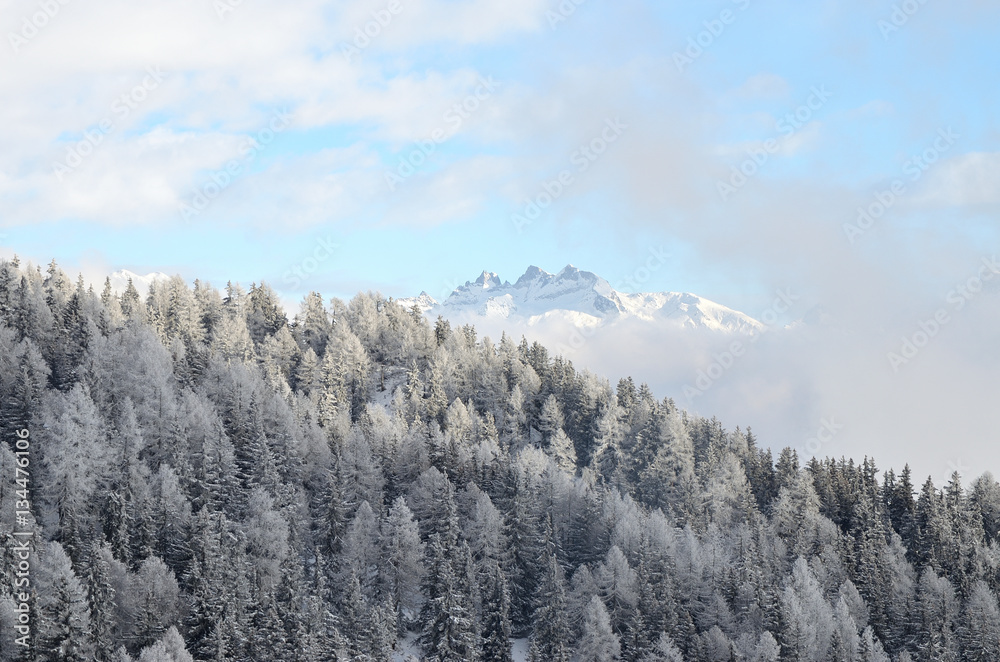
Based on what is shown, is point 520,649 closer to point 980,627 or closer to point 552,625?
point 552,625

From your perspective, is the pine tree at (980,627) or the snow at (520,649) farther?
the pine tree at (980,627)

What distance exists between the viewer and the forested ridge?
7369cm

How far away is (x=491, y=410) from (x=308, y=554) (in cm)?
6145

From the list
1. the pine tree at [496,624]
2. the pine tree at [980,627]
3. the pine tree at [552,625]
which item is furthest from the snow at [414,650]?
the pine tree at [980,627]

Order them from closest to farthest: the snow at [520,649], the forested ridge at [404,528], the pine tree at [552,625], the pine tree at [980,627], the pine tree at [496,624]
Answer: the forested ridge at [404,528]
the pine tree at [496,624]
the pine tree at [552,625]
the snow at [520,649]
the pine tree at [980,627]

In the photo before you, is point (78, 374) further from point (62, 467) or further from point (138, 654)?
point (138, 654)

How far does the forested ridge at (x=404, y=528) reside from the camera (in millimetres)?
73688

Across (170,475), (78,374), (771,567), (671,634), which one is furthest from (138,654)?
(771,567)

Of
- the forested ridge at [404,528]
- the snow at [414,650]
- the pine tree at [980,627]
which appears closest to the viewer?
the forested ridge at [404,528]

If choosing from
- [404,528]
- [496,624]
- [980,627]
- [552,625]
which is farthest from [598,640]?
[980,627]

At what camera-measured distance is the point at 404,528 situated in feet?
309

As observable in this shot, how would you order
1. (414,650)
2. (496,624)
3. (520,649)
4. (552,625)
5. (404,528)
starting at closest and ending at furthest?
(496,624) < (414,650) < (552,625) < (404,528) < (520,649)

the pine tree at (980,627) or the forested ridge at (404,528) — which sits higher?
the forested ridge at (404,528)

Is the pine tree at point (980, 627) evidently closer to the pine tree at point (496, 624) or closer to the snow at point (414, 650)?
the snow at point (414, 650)
